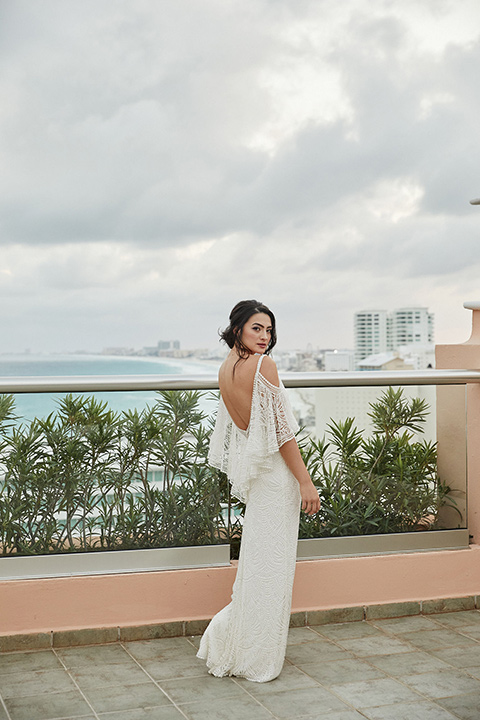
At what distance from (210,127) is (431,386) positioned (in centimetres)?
4241

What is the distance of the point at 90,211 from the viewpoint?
43469 mm

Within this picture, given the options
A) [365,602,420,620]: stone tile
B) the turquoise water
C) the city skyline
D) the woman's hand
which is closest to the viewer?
the woman's hand

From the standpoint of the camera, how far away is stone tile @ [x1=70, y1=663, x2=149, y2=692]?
3.10 meters

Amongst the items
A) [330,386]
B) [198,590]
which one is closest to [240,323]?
[330,386]

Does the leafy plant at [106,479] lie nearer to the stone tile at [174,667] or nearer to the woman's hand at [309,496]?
the stone tile at [174,667]

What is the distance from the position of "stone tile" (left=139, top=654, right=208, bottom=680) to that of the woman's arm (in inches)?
32.1

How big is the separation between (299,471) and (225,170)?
4388 cm

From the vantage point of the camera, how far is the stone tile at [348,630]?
3666 millimetres

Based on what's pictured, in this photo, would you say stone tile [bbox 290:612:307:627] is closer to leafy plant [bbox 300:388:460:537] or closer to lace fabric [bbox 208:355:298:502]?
leafy plant [bbox 300:388:460:537]

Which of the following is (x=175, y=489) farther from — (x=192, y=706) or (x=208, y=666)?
(x=192, y=706)

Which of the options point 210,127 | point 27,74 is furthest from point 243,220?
point 27,74

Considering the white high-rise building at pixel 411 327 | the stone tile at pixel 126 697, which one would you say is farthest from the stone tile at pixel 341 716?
the white high-rise building at pixel 411 327

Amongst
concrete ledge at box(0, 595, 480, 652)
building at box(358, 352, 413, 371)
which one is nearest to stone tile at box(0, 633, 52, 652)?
concrete ledge at box(0, 595, 480, 652)

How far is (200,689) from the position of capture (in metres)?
3.06
